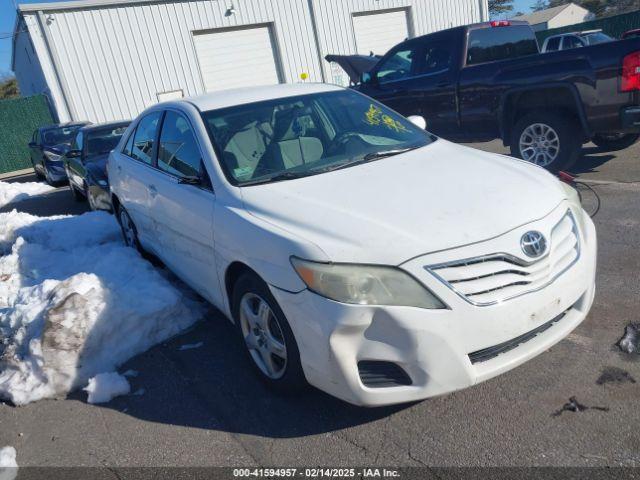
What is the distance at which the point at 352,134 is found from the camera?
4023 mm

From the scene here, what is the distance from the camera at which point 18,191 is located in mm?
12242

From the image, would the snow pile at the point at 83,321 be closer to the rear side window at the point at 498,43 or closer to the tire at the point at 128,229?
the tire at the point at 128,229

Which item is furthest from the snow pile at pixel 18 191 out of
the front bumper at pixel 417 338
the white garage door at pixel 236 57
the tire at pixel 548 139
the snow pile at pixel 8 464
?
the front bumper at pixel 417 338

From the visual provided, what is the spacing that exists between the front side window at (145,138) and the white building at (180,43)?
1247cm

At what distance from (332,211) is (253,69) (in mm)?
16923

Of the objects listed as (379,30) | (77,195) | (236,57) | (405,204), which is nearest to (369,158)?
(405,204)

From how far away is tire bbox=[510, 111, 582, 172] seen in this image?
657 cm

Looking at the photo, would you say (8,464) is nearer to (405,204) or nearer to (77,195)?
(405,204)

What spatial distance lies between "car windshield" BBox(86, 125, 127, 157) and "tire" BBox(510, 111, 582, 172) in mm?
6244

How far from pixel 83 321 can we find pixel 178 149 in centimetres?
136

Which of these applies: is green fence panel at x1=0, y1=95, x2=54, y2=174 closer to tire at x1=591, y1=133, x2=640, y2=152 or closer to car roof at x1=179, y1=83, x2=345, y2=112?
car roof at x1=179, y1=83, x2=345, y2=112

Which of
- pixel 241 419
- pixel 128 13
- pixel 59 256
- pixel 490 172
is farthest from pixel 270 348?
pixel 128 13

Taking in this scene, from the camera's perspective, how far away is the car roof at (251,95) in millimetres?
4078

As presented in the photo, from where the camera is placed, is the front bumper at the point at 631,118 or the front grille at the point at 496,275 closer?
the front grille at the point at 496,275
